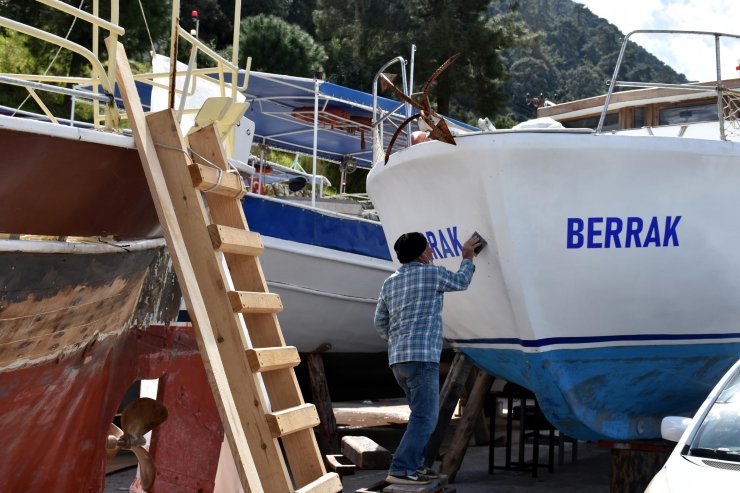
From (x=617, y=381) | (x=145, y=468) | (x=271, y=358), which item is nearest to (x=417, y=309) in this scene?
(x=271, y=358)

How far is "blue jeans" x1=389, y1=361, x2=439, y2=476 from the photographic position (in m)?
5.43

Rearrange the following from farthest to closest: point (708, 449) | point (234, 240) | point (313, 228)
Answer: point (313, 228) → point (234, 240) → point (708, 449)

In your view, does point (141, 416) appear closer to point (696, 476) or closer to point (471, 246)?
point (471, 246)

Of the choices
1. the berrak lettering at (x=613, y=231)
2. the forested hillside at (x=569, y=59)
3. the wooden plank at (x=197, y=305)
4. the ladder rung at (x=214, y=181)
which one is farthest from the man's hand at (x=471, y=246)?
the forested hillside at (x=569, y=59)

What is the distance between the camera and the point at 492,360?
6.81 meters

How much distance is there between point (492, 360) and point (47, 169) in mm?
3701

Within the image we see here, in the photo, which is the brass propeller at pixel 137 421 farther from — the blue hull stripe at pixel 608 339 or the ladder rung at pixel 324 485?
the blue hull stripe at pixel 608 339

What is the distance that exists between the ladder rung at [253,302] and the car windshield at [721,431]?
205cm

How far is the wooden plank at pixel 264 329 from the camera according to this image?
4832 mm

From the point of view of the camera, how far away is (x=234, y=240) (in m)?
4.70

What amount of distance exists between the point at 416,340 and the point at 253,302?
48.4 inches

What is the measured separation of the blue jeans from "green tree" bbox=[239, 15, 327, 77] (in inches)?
854

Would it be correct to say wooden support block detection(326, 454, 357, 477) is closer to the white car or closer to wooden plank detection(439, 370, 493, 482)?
wooden plank detection(439, 370, 493, 482)

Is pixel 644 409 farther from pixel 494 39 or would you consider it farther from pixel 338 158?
pixel 494 39
